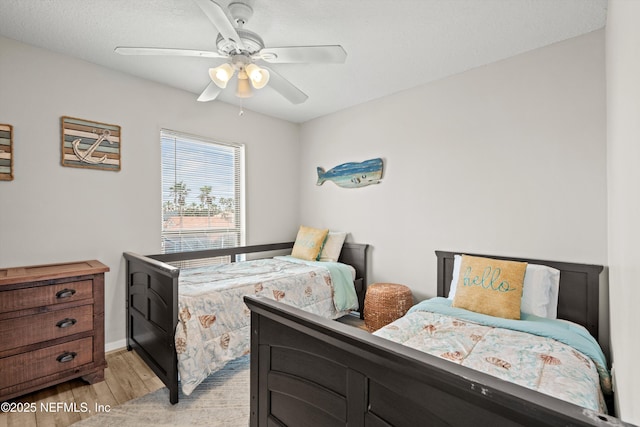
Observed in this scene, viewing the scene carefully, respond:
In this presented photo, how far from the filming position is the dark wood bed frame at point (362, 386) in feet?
2.06

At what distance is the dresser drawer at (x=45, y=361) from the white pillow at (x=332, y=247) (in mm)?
2283

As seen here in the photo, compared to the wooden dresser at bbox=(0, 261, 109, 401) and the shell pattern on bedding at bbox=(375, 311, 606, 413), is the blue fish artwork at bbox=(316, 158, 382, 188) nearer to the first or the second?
the shell pattern on bedding at bbox=(375, 311, 606, 413)

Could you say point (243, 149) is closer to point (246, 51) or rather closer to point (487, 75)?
point (246, 51)

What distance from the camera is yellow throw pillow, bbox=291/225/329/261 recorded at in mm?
3609

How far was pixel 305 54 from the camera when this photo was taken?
1.80 m

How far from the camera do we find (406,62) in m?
2.56

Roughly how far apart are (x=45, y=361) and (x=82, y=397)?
0.34m

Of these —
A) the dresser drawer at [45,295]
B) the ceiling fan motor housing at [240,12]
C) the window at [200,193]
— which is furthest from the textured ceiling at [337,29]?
the dresser drawer at [45,295]

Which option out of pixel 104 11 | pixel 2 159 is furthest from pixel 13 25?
pixel 2 159

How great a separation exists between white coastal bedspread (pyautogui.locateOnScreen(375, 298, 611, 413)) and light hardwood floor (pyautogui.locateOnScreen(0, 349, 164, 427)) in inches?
69.8

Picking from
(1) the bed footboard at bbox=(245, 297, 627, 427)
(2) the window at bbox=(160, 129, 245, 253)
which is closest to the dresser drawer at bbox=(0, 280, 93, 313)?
(2) the window at bbox=(160, 129, 245, 253)

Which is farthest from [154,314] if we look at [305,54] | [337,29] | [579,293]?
[579,293]

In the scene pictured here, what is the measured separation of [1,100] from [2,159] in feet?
1.42

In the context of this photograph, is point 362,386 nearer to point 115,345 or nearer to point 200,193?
point 115,345
